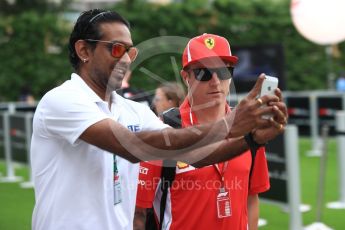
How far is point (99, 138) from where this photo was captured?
2564 millimetres

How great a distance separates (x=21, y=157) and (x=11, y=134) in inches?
28.7

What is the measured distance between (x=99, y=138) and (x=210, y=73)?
107 cm

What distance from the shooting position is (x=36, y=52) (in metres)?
22.6

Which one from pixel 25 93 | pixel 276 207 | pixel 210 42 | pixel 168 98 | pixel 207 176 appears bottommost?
pixel 276 207

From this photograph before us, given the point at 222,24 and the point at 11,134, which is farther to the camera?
the point at 222,24

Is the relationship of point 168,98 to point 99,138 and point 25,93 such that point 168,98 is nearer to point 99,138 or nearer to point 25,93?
point 99,138

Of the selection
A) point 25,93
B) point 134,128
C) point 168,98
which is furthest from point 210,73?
point 25,93

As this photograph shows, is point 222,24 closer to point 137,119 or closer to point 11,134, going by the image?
point 11,134

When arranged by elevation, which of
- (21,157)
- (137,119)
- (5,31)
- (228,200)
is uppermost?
(5,31)

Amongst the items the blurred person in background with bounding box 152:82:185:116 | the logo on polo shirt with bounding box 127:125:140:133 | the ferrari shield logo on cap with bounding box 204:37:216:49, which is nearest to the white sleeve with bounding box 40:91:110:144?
the logo on polo shirt with bounding box 127:125:140:133

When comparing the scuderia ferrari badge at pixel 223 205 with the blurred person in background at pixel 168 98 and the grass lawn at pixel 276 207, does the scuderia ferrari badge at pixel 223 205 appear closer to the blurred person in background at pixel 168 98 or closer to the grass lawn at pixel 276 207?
the blurred person in background at pixel 168 98

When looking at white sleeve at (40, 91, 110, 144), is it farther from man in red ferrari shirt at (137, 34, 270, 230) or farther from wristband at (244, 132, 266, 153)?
man in red ferrari shirt at (137, 34, 270, 230)

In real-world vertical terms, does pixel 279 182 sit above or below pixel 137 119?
below

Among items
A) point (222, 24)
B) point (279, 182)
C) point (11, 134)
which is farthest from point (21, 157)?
point (222, 24)
